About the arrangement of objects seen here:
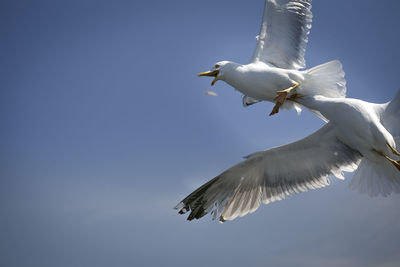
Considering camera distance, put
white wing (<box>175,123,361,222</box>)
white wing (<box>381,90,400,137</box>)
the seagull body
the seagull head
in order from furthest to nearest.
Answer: white wing (<box>175,123,361,222</box>)
the seagull head
white wing (<box>381,90,400,137</box>)
the seagull body

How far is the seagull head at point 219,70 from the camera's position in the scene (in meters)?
4.43

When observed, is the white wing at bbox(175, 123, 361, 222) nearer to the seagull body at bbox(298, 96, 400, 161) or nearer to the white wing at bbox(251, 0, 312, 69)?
the seagull body at bbox(298, 96, 400, 161)

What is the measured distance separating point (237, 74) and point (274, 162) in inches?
47.2

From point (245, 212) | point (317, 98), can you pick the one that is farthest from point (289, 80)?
point (245, 212)

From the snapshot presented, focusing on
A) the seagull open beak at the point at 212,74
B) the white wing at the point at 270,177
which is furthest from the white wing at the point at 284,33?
the white wing at the point at 270,177

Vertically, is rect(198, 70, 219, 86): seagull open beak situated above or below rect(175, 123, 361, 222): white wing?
above

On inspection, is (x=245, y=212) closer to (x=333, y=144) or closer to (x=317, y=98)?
(x=333, y=144)

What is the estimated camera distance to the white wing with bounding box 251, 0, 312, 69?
4.46 m

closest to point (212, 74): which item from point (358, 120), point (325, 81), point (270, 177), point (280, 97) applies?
point (280, 97)

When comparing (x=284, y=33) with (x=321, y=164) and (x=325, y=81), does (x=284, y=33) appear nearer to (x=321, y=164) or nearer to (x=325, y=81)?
(x=325, y=81)

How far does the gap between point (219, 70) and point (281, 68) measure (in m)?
0.68

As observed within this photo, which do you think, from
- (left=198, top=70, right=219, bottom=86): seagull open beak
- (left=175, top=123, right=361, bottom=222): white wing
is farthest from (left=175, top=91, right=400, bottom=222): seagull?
(left=198, top=70, right=219, bottom=86): seagull open beak

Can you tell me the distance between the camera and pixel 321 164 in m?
4.86

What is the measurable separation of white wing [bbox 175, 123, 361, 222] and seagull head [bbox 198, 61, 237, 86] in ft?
3.23
